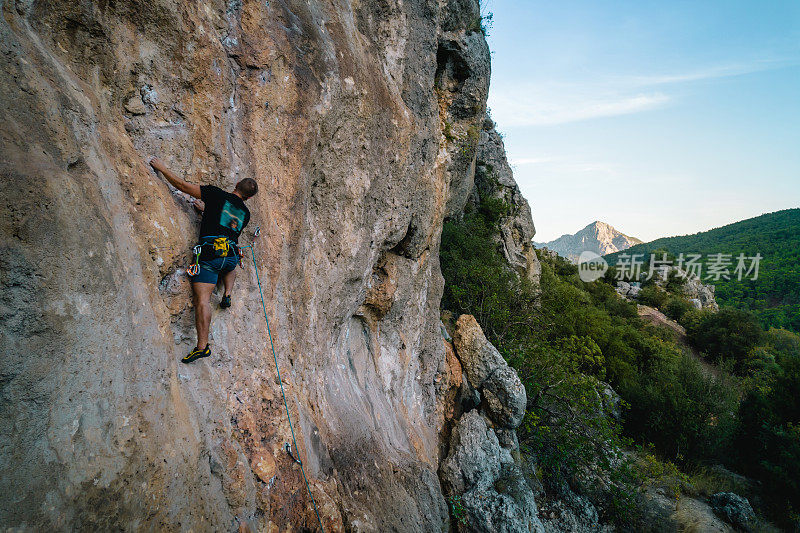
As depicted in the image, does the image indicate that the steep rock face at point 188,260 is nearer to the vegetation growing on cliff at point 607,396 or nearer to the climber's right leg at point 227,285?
the climber's right leg at point 227,285

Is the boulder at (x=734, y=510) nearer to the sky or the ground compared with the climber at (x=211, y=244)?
nearer to the ground

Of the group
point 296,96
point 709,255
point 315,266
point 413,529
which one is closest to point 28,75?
point 296,96

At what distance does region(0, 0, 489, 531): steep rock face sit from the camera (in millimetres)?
2441

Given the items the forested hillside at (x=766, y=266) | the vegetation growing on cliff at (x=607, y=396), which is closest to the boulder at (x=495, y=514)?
the vegetation growing on cliff at (x=607, y=396)

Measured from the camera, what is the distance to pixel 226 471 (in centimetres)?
355

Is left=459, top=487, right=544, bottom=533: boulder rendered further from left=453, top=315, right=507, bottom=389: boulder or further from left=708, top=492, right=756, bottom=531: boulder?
left=708, top=492, right=756, bottom=531: boulder

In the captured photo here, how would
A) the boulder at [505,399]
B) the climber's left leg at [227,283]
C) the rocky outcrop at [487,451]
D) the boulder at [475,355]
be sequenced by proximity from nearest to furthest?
the climber's left leg at [227,283]
the rocky outcrop at [487,451]
the boulder at [505,399]
the boulder at [475,355]

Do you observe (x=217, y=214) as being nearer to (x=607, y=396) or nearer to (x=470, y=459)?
(x=470, y=459)

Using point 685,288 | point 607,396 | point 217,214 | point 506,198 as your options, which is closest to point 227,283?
point 217,214

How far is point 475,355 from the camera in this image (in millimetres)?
10648

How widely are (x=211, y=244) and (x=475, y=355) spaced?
836cm

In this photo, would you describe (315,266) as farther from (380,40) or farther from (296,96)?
(380,40)

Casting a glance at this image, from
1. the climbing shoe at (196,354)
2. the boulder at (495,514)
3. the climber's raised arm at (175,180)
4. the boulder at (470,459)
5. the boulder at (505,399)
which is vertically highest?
the climber's raised arm at (175,180)

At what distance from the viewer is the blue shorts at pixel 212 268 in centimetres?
380
